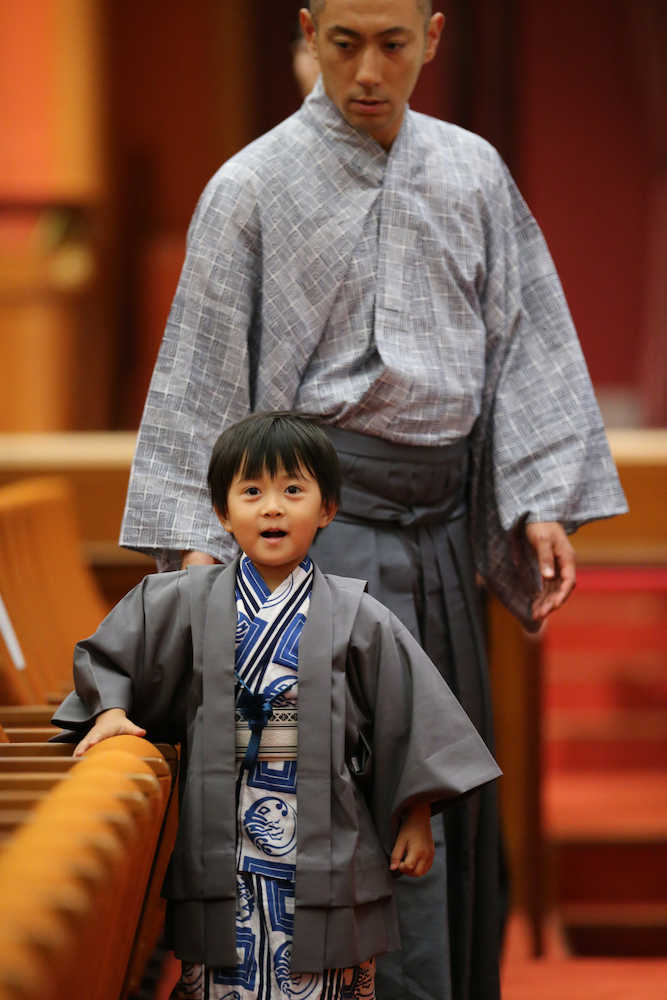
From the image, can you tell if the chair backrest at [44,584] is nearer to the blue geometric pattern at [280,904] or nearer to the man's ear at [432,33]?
the blue geometric pattern at [280,904]

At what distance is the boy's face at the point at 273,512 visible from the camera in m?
1.53

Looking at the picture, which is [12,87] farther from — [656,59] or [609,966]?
[609,966]

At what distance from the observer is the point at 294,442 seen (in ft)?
5.05

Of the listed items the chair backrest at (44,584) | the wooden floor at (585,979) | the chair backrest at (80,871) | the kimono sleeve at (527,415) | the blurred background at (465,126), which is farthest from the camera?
the blurred background at (465,126)

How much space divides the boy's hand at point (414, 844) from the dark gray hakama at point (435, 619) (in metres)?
0.38

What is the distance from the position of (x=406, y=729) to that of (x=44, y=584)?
127 cm

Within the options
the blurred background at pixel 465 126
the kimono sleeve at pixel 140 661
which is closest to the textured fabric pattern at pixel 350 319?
the kimono sleeve at pixel 140 661

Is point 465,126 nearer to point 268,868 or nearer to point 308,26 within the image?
point 308,26

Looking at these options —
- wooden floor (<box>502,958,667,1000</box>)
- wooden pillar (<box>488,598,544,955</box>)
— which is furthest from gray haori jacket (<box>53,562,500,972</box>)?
wooden pillar (<box>488,598,544,955</box>)

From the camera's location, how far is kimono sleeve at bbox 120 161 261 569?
189cm

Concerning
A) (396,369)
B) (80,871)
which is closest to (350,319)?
(396,369)

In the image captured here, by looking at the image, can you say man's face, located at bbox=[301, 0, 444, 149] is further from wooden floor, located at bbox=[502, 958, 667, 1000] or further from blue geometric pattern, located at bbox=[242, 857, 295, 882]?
wooden floor, located at bbox=[502, 958, 667, 1000]

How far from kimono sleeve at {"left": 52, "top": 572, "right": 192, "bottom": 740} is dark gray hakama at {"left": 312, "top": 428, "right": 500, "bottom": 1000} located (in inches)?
16.9

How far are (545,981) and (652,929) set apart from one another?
87cm
